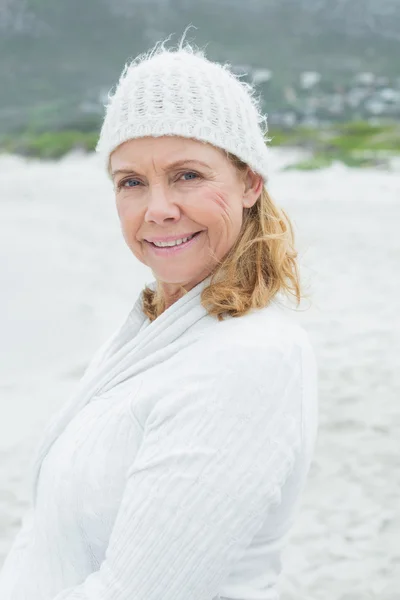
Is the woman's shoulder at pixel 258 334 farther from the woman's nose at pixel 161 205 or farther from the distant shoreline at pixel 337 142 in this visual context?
the distant shoreline at pixel 337 142

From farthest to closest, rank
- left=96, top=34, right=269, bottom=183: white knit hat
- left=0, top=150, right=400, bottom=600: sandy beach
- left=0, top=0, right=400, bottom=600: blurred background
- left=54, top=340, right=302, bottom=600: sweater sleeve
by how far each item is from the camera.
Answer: left=0, top=0, right=400, bottom=600: blurred background, left=0, top=150, right=400, bottom=600: sandy beach, left=96, top=34, right=269, bottom=183: white knit hat, left=54, top=340, right=302, bottom=600: sweater sleeve

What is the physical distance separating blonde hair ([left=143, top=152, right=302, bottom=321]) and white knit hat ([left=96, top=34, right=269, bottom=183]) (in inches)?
1.4

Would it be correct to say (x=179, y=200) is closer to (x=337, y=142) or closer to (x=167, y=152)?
(x=167, y=152)

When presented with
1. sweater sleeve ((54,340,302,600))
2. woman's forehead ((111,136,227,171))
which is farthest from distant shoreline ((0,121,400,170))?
sweater sleeve ((54,340,302,600))

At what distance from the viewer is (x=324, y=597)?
7.23 ft

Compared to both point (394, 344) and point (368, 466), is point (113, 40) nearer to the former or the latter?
point (394, 344)

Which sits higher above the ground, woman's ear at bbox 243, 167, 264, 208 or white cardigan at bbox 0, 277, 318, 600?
woman's ear at bbox 243, 167, 264, 208

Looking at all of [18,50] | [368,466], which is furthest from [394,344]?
[18,50]

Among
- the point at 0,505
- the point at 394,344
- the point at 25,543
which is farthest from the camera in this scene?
the point at 394,344

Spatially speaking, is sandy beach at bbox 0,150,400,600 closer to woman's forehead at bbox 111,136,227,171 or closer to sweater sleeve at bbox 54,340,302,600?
woman's forehead at bbox 111,136,227,171

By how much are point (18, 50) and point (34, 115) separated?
128 centimetres

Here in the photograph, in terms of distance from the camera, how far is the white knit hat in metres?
0.91

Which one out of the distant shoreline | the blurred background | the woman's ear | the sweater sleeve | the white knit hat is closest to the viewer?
the sweater sleeve

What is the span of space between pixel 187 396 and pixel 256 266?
0.24m
